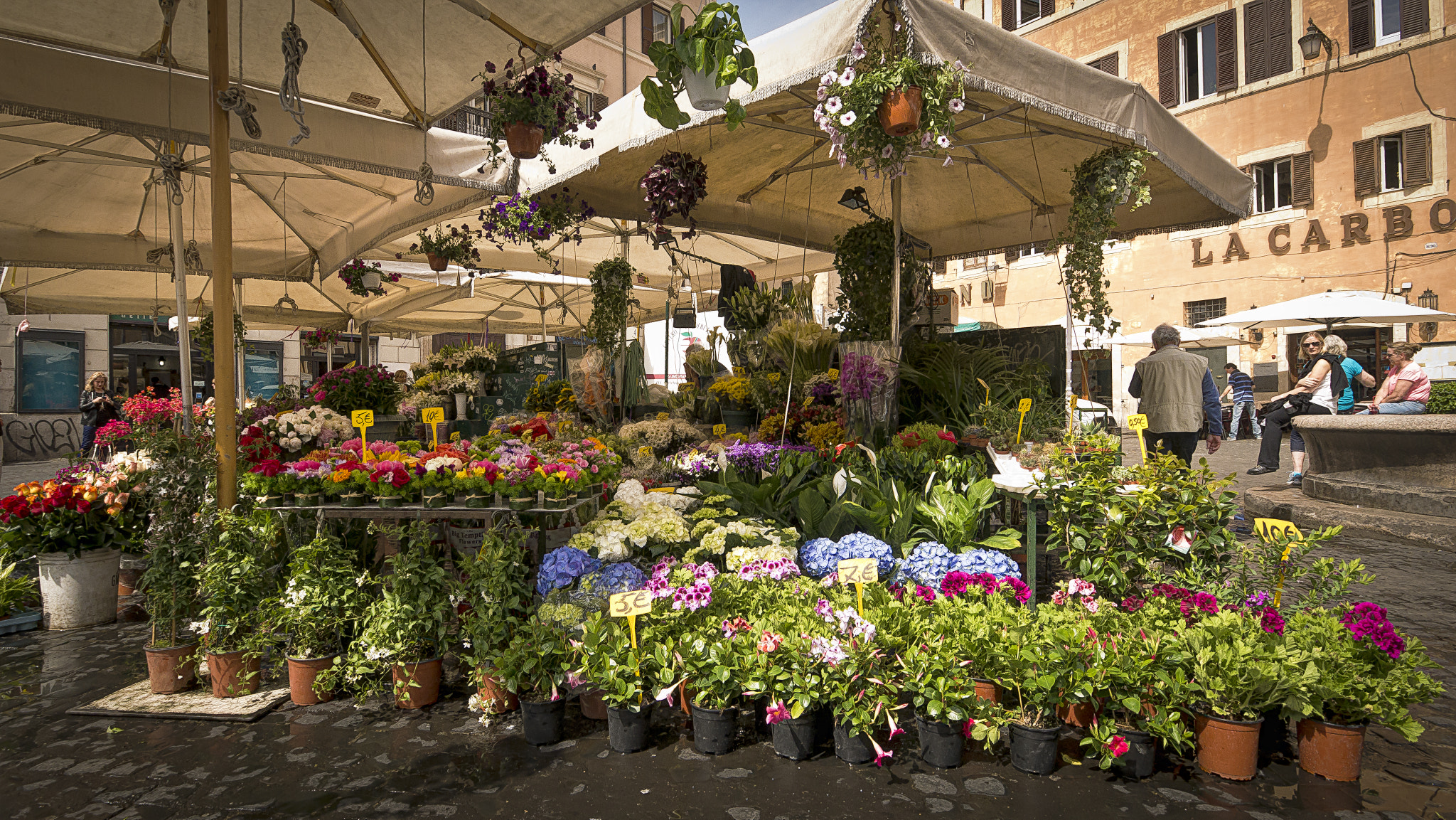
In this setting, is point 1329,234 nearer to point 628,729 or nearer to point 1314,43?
point 1314,43

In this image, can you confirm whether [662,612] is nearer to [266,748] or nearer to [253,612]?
[266,748]

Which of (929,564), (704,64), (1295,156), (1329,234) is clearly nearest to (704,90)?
(704,64)

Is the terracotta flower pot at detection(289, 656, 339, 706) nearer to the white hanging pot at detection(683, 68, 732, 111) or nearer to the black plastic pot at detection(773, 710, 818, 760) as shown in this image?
the black plastic pot at detection(773, 710, 818, 760)

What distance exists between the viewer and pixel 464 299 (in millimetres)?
11086

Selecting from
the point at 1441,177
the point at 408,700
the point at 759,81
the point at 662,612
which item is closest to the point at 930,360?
the point at 759,81

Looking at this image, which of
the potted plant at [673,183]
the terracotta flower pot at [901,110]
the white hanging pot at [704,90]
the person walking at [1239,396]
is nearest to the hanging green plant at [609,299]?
the potted plant at [673,183]

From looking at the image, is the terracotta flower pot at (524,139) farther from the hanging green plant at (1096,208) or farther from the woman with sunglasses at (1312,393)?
the woman with sunglasses at (1312,393)

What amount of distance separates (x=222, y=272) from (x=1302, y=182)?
17564mm

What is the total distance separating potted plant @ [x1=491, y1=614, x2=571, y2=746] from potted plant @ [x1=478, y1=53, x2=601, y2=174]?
2.83 meters

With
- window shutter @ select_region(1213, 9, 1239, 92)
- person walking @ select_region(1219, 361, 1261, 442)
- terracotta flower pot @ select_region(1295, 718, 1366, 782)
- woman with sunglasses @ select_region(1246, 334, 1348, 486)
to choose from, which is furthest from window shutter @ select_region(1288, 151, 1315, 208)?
terracotta flower pot @ select_region(1295, 718, 1366, 782)

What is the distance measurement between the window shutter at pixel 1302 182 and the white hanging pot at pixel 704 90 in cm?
1572

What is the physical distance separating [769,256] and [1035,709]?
6.05 meters

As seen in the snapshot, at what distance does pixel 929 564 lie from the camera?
330cm

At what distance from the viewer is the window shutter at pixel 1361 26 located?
45.3 ft
